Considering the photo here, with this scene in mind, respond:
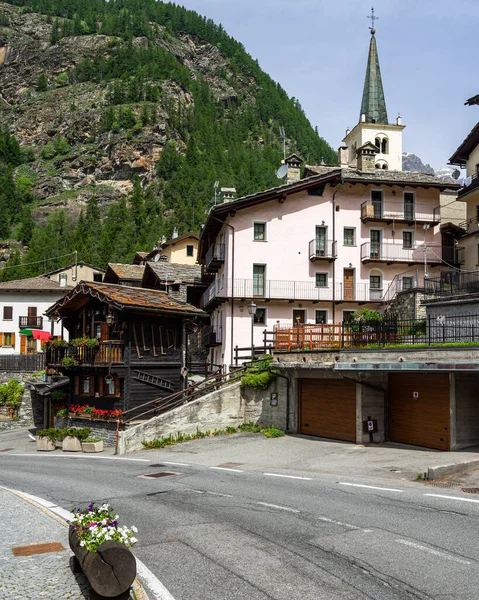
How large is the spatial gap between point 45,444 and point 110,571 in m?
24.4

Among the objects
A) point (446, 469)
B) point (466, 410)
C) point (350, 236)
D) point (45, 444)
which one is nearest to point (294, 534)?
point (446, 469)

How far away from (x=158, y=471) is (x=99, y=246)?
314 feet

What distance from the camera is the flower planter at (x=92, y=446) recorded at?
29156 mm

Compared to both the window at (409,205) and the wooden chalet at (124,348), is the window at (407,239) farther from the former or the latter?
the wooden chalet at (124,348)

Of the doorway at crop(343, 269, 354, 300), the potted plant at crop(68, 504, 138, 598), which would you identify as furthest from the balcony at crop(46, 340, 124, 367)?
the potted plant at crop(68, 504, 138, 598)

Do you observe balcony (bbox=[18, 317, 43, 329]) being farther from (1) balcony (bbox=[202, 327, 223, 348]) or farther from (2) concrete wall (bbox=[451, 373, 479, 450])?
(2) concrete wall (bbox=[451, 373, 479, 450])

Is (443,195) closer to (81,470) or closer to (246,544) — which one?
(81,470)

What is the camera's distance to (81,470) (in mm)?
22062

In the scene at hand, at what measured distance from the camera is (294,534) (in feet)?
36.9

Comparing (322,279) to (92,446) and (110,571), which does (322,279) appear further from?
(110,571)

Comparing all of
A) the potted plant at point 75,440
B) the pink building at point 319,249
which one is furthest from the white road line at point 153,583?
the pink building at point 319,249

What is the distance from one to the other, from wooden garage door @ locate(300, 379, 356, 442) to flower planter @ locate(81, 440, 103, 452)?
9.13 metres

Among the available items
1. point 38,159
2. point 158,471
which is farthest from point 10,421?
point 38,159

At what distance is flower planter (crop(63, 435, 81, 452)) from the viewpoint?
97.9ft
